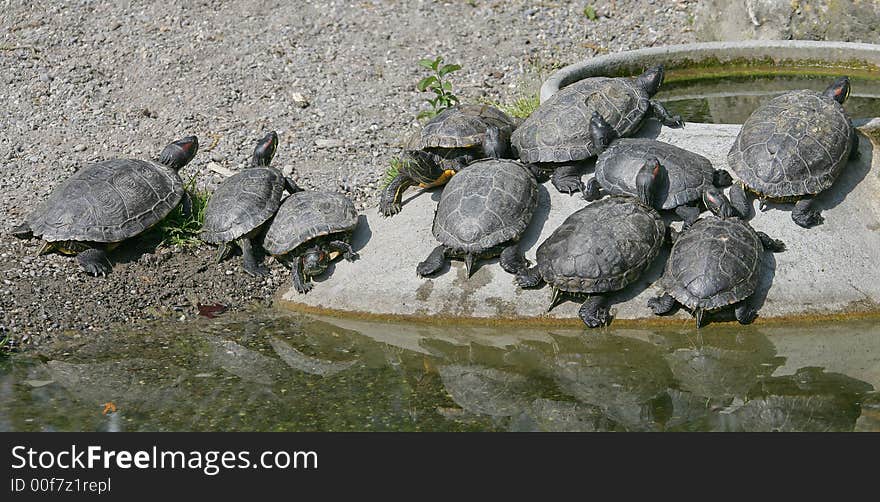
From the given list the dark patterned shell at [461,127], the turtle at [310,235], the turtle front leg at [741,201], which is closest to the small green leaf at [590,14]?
the dark patterned shell at [461,127]

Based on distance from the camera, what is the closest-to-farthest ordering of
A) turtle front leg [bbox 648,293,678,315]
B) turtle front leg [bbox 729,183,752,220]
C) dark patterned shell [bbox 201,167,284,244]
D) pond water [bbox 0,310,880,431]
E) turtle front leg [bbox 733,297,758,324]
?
pond water [bbox 0,310,880,431] → turtle front leg [bbox 733,297,758,324] → turtle front leg [bbox 648,293,678,315] → turtle front leg [bbox 729,183,752,220] → dark patterned shell [bbox 201,167,284,244]

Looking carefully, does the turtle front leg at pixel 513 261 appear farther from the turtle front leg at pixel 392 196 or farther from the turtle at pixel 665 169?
the turtle front leg at pixel 392 196

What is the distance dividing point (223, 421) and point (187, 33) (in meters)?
7.12

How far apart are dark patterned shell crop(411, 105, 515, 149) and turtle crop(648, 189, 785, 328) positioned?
215 centimetres

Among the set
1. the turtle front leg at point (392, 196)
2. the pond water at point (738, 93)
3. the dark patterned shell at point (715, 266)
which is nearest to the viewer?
the dark patterned shell at point (715, 266)

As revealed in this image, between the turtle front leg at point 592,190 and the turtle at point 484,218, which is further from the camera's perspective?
the turtle front leg at point 592,190

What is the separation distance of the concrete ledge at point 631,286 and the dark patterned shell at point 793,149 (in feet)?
1.00

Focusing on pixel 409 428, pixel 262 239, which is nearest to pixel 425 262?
pixel 262 239

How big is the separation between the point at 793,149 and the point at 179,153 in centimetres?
534

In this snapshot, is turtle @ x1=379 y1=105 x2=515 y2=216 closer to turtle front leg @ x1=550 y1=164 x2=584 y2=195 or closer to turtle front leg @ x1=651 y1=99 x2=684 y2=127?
turtle front leg @ x1=550 y1=164 x2=584 y2=195

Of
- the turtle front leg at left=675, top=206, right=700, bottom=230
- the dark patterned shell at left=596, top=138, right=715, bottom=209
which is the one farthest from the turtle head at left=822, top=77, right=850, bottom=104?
the turtle front leg at left=675, top=206, right=700, bottom=230

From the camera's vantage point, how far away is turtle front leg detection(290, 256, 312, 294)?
26.2ft

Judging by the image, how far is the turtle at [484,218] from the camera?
7621 millimetres

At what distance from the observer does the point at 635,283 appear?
7.50 metres
